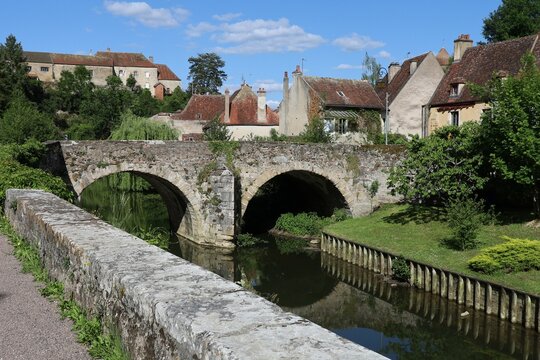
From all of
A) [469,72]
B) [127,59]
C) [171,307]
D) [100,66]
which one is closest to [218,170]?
[469,72]

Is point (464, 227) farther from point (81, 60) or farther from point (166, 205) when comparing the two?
point (81, 60)

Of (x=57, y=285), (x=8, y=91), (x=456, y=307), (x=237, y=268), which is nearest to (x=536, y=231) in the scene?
(x=456, y=307)

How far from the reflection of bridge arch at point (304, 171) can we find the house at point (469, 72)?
8.55m

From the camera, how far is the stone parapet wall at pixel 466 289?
13.9 meters

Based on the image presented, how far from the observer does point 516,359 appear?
40.9ft

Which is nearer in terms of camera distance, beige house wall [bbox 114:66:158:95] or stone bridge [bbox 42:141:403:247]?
stone bridge [bbox 42:141:403:247]

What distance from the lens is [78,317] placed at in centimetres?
469

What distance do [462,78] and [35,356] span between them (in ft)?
102

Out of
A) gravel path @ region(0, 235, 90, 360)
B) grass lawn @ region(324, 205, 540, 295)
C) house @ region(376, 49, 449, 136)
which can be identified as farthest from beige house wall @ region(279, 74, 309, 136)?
gravel path @ region(0, 235, 90, 360)

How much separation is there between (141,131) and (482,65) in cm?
2075

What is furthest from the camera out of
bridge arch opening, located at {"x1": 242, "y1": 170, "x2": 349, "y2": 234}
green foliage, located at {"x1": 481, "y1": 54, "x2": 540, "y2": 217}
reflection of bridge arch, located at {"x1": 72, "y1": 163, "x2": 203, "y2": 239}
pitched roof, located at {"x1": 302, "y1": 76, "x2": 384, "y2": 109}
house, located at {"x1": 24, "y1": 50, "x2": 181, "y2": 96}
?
house, located at {"x1": 24, "y1": 50, "x2": 181, "y2": 96}

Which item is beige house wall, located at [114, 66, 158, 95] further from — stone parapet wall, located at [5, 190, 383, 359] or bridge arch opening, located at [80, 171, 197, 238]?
stone parapet wall, located at [5, 190, 383, 359]

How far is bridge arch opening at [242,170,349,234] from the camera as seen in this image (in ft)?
91.9

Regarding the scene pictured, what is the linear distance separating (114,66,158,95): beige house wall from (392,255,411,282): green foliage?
71.3m
